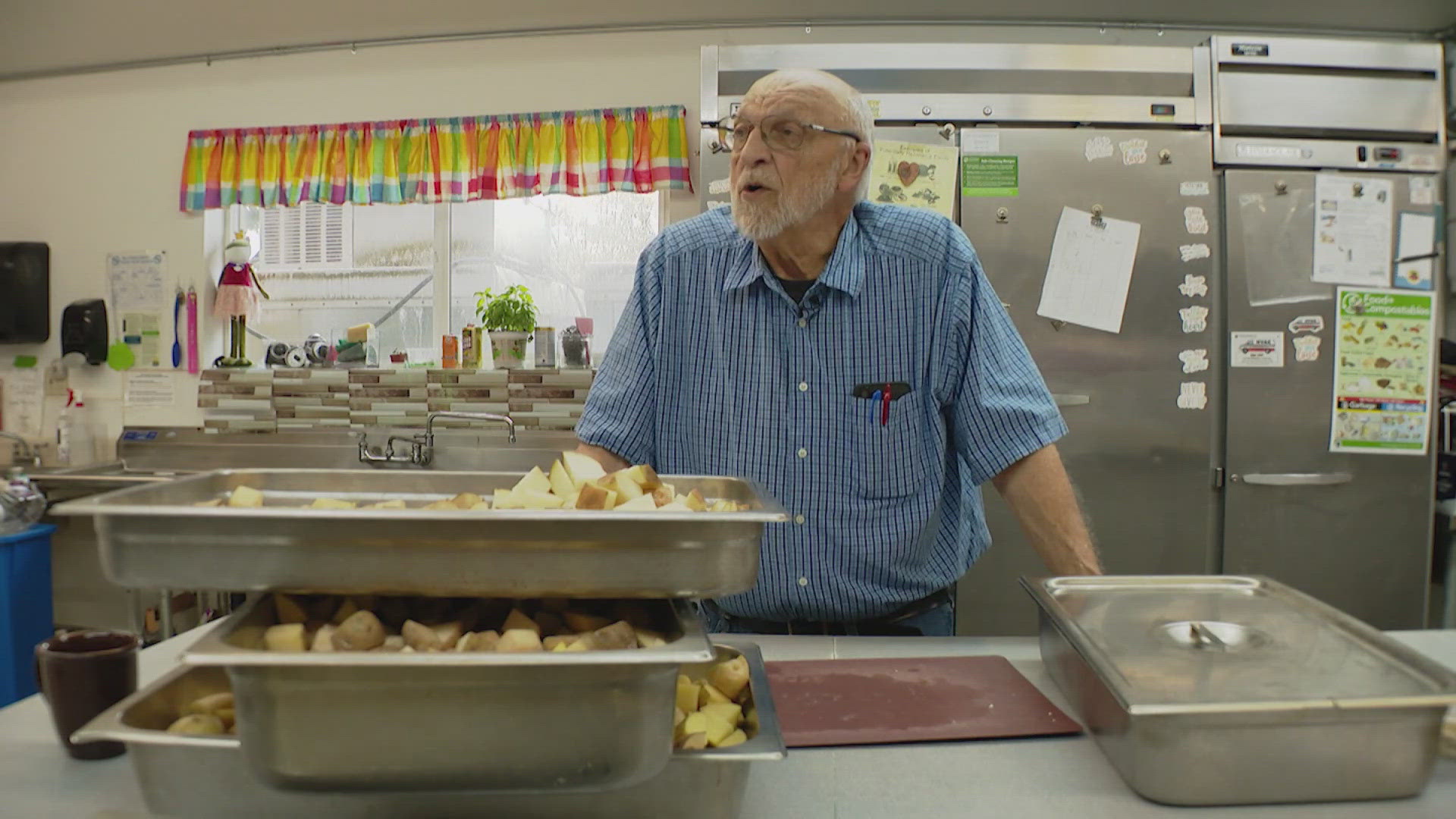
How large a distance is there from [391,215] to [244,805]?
11.9 ft

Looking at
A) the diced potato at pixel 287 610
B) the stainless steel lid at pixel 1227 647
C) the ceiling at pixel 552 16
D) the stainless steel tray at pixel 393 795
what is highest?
the ceiling at pixel 552 16

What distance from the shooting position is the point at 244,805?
0.72 meters

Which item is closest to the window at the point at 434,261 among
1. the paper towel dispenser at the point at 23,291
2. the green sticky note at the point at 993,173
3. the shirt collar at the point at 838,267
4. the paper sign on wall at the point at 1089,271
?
the paper towel dispenser at the point at 23,291

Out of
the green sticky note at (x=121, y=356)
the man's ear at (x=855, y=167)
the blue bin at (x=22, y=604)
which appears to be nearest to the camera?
the man's ear at (x=855, y=167)

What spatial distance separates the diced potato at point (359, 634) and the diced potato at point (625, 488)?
0.23 metres

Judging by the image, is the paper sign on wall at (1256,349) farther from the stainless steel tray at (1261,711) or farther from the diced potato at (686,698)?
the diced potato at (686,698)

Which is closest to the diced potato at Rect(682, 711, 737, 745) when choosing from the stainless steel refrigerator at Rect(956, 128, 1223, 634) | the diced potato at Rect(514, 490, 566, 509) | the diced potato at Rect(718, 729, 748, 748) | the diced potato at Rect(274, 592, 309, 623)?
the diced potato at Rect(718, 729, 748, 748)

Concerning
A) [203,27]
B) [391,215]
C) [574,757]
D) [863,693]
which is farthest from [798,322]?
[203,27]

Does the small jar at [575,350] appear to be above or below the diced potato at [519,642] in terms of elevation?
above

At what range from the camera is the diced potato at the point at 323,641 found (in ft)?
2.17

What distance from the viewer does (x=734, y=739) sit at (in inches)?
29.8

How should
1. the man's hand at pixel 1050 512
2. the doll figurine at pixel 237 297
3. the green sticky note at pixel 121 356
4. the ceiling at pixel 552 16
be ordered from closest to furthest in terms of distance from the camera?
the man's hand at pixel 1050 512 < the ceiling at pixel 552 16 < the doll figurine at pixel 237 297 < the green sticky note at pixel 121 356

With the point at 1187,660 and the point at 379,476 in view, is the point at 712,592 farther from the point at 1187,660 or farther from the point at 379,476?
the point at 1187,660

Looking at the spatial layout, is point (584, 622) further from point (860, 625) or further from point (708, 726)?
point (860, 625)
